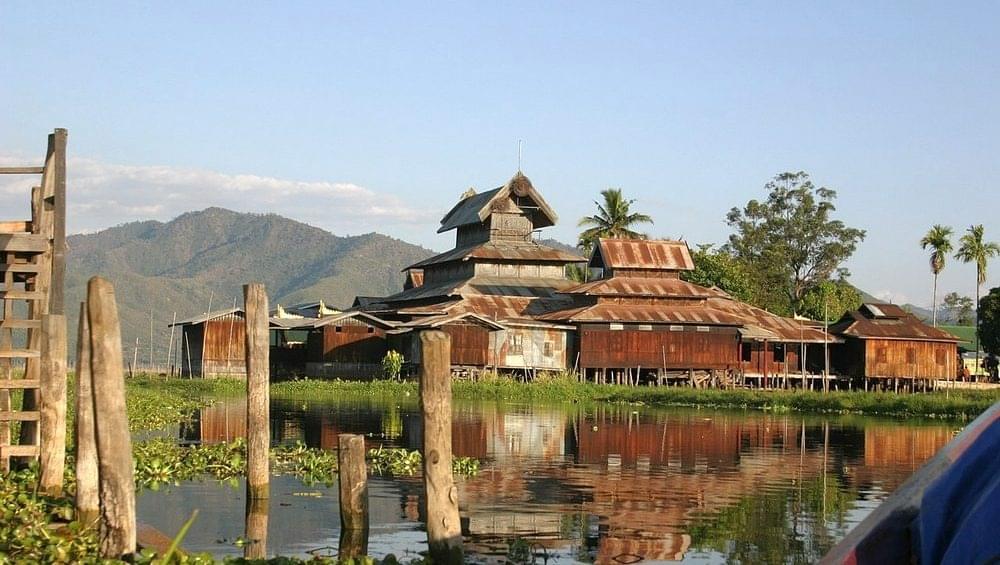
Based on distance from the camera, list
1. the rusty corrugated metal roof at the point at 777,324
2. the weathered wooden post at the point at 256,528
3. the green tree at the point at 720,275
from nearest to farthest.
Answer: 1. the weathered wooden post at the point at 256,528
2. the rusty corrugated metal roof at the point at 777,324
3. the green tree at the point at 720,275

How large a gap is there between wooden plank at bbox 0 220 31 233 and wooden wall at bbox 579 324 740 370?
42.0 meters

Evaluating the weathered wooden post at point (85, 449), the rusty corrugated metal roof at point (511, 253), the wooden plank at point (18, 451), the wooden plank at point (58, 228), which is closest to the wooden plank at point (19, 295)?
the wooden plank at point (58, 228)

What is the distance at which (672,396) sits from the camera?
47.7m

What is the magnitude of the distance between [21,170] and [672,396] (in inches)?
1406

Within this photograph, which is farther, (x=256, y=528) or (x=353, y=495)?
(x=256, y=528)

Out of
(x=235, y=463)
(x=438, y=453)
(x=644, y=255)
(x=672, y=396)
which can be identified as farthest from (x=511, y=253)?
(x=438, y=453)

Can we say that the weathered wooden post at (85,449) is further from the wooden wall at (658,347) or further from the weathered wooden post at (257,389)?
the wooden wall at (658,347)

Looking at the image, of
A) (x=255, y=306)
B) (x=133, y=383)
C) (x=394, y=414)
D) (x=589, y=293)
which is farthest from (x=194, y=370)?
(x=255, y=306)

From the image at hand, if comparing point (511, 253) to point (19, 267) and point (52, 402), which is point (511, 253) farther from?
point (52, 402)

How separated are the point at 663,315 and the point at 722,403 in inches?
403

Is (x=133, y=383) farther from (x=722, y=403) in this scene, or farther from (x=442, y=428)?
(x=442, y=428)

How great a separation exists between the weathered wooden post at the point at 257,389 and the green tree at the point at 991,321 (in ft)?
200

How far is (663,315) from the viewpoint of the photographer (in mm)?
57188

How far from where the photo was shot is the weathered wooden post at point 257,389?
1585cm
